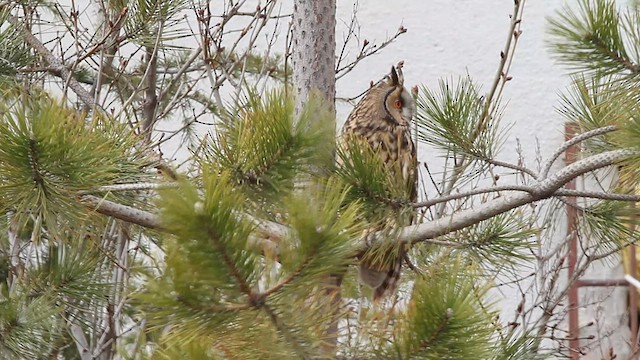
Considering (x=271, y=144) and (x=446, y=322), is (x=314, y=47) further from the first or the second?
(x=446, y=322)

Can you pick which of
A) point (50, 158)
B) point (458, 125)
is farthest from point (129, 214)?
point (458, 125)

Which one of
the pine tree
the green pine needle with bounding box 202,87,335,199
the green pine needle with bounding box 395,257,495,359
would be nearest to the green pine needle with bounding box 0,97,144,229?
the pine tree

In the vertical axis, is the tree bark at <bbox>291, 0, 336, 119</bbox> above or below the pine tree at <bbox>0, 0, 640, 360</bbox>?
above

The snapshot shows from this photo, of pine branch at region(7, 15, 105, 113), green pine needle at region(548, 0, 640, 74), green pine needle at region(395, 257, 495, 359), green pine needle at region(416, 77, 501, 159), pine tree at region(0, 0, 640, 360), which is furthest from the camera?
pine branch at region(7, 15, 105, 113)

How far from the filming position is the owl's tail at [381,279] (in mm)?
2150

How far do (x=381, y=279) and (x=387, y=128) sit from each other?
33cm

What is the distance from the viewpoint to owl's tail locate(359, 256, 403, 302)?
7.06 ft

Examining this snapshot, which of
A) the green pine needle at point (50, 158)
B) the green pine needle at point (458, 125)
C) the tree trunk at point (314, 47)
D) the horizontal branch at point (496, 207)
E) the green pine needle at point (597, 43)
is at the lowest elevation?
the green pine needle at point (50, 158)

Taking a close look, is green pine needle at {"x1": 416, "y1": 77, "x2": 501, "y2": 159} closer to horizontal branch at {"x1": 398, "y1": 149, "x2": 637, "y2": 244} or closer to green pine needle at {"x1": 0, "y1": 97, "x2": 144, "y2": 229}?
horizontal branch at {"x1": 398, "y1": 149, "x2": 637, "y2": 244}

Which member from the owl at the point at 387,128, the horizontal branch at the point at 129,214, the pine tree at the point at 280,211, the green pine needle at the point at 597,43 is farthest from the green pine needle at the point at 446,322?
the owl at the point at 387,128

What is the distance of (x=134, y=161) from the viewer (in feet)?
4.72

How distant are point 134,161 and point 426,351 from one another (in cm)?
49

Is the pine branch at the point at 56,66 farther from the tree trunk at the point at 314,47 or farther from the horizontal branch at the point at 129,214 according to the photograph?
the horizontal branch at the point at 129,214

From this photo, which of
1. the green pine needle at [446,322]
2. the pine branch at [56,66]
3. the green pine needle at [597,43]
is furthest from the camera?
the pine branch at [56,66]
